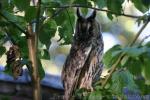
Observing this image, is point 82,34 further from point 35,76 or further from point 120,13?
point 35,76

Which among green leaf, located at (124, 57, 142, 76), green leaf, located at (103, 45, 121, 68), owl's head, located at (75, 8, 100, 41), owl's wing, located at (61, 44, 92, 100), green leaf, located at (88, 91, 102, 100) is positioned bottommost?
green leaf, located at (88, 91, 102, 100)

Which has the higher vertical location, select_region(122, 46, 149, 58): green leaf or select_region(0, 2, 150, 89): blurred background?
select_region(0, 2, 150, 89): blurred background

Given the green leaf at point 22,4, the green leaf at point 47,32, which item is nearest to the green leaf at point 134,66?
the green leaf at point 22,4

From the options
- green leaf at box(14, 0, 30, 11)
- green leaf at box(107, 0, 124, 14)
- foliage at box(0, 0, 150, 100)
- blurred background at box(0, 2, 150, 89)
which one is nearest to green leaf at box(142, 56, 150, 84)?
foliage at box(0, 0, 150, 100)

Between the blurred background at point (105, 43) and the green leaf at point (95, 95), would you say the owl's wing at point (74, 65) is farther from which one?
the green leaf at point (95, 95)

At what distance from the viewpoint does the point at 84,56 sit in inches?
83.8

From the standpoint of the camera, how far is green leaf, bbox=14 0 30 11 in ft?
4.91

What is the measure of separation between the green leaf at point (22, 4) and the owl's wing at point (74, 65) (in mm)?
540

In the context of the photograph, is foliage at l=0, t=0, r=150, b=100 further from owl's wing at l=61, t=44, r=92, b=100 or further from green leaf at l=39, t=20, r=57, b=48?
owl's wing at l=61, t=44, r=92, b=100

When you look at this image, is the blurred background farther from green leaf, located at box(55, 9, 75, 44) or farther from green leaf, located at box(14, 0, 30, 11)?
green leaf, located at box(14, 0, 30, 11)

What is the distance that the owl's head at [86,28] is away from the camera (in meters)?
2.09

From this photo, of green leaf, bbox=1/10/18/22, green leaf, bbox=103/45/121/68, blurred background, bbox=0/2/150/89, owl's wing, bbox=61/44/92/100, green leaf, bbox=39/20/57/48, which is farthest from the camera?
blurred background, bbox=0/2/150/89

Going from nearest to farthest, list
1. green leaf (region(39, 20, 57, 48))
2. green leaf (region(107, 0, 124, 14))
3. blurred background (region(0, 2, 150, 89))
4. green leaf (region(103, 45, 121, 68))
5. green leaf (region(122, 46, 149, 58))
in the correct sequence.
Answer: green leaf (region(122, 46, 149, 58)) < green leaf (region(103, 45, 121, 68)) < green leaf (region(107, 0, 124, 14)) < green leaf (region(39, 20, 57, 48)) < blurred background (region(0, 2, 150, 89))

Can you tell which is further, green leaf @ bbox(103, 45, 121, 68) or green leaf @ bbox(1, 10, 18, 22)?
green leaf @ bbox(1, 10, 18, 22)
